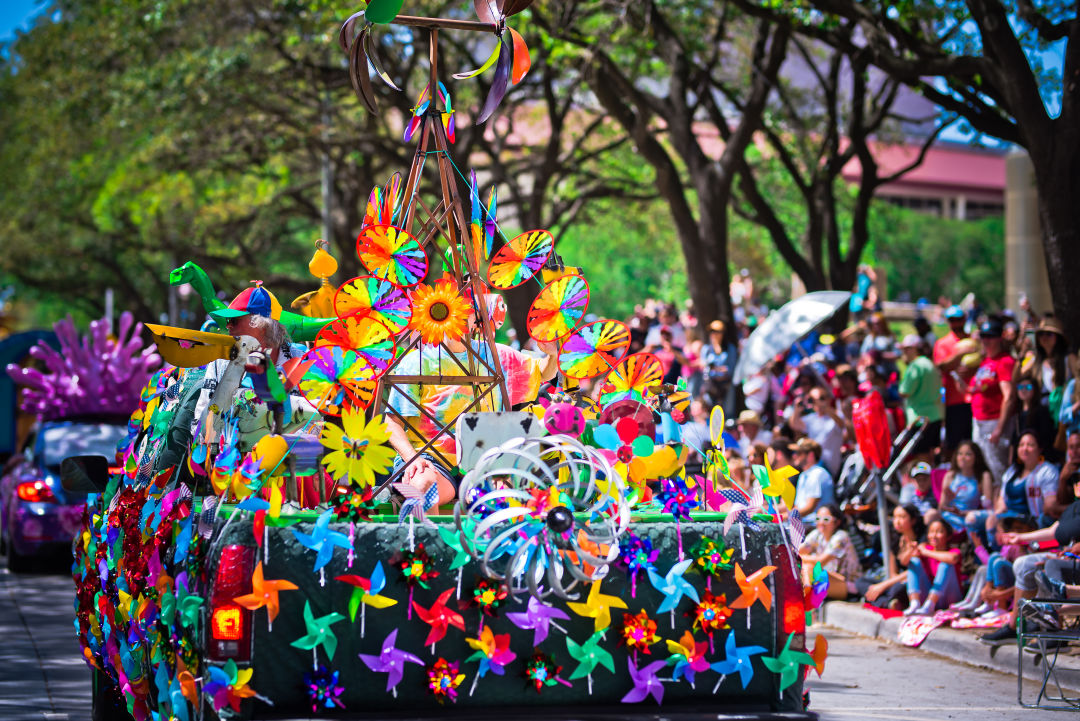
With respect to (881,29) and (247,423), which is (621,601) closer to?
(247,423)

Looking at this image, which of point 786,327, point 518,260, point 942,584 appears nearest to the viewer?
point 518,260

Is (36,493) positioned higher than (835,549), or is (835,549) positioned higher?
(36,493)

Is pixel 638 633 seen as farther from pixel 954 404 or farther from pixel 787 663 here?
pixel 954 404

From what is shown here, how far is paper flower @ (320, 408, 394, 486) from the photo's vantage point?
15.3 feet

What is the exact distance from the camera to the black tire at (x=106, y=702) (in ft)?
20.5

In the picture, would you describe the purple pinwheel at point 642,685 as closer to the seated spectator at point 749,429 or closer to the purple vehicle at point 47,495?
the seated spectator at point 749,429

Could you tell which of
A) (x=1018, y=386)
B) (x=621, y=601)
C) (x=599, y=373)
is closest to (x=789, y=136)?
(x=1018, y=386)

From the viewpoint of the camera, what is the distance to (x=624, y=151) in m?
28.8

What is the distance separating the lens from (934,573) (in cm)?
1055

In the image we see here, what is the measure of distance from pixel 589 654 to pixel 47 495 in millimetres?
9980

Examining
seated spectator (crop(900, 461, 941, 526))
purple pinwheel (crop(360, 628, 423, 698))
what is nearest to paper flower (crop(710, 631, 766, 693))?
purple pinwheel (crop(360, 628, 423, 698))

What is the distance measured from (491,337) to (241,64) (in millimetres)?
17848

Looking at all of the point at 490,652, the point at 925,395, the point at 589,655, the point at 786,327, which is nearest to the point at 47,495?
the point at 786,327

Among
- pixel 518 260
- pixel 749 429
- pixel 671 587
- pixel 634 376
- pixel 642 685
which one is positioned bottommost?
pixel 749 429
